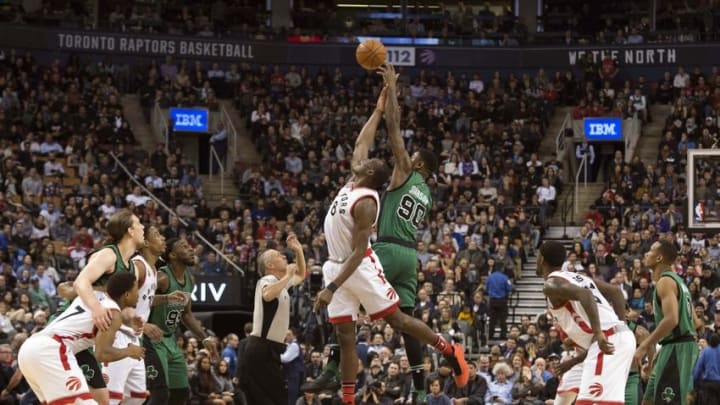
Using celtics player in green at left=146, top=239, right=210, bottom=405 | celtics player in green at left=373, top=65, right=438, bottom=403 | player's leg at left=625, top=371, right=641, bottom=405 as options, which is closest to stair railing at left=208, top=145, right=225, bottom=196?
celtics player in green at left=146, top=239, right=210, bottom=405

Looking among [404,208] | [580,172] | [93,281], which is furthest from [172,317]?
[580,172]

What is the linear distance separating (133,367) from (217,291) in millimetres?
14475

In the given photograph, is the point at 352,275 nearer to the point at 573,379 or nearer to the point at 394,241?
the point at 394,241

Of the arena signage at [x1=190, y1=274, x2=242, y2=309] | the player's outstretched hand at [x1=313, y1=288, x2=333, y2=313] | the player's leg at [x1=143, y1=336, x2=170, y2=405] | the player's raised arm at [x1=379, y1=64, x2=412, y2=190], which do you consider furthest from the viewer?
the arena signage at [x1=190, y1=274, x2=242, y2=309]

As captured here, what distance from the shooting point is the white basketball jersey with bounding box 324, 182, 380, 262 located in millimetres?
11680

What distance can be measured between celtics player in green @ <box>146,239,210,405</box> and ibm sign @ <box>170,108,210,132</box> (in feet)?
74.7

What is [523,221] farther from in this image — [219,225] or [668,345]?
[668,345]

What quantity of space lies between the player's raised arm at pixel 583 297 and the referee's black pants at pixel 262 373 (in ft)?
12.1

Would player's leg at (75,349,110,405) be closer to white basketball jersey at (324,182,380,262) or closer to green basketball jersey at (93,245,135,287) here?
green basketball jersey at (93,245,135,287)

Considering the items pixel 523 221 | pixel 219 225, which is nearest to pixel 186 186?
pixel 219 225

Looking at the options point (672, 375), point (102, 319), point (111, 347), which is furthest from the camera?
point (672, 375)

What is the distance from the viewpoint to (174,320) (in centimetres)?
1338

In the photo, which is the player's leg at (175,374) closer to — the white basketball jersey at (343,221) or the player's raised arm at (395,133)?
the white basketball jersey at (343,221)

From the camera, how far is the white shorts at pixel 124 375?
12289 mm
